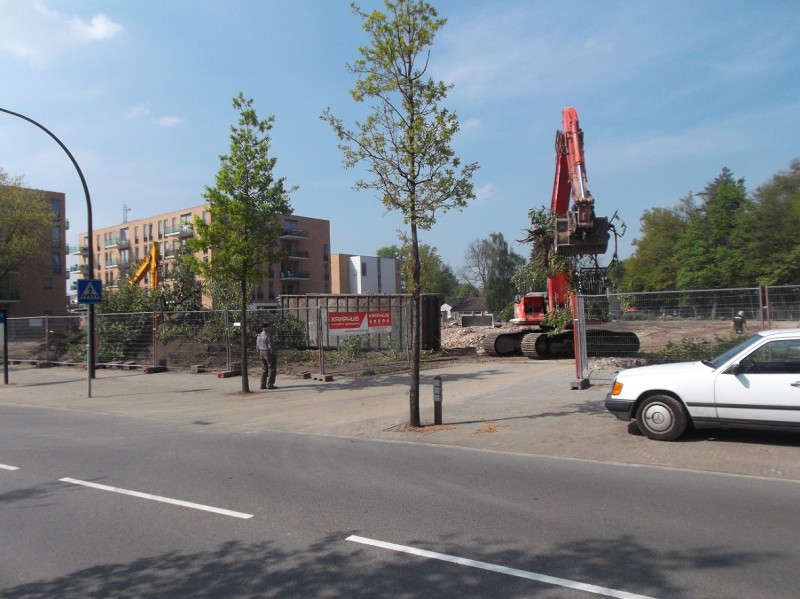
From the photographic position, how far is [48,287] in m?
67.1

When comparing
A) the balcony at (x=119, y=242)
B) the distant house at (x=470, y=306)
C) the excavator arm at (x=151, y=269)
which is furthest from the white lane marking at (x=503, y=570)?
the balcony at (x=119, y=242)

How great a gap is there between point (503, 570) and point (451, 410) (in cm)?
741

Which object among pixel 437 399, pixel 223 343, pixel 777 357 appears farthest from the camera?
pixel 223 343

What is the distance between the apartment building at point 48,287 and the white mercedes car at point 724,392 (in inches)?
2588

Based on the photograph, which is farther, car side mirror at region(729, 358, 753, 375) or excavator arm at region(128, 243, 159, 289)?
excavator arm at region(128, 243, 159, 289)

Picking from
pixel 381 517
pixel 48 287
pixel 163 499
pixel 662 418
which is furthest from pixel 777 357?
pixel 48 287

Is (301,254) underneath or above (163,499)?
above

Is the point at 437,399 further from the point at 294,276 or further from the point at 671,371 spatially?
the point at 294,276

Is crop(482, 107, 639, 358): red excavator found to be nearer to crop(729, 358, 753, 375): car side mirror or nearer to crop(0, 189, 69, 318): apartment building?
crop(729, 358, 753, 375): car side mirror

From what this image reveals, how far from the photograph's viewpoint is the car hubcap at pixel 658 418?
27.2 feet

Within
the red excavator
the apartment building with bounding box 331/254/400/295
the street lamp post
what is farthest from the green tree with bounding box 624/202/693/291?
the street lamp post

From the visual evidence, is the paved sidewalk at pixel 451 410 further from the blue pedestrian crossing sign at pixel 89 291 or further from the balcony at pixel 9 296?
the balcony at pixel 9 296

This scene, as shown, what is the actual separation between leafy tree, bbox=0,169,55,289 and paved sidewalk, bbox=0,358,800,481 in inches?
977

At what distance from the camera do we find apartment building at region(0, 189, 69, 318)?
63.4 m
